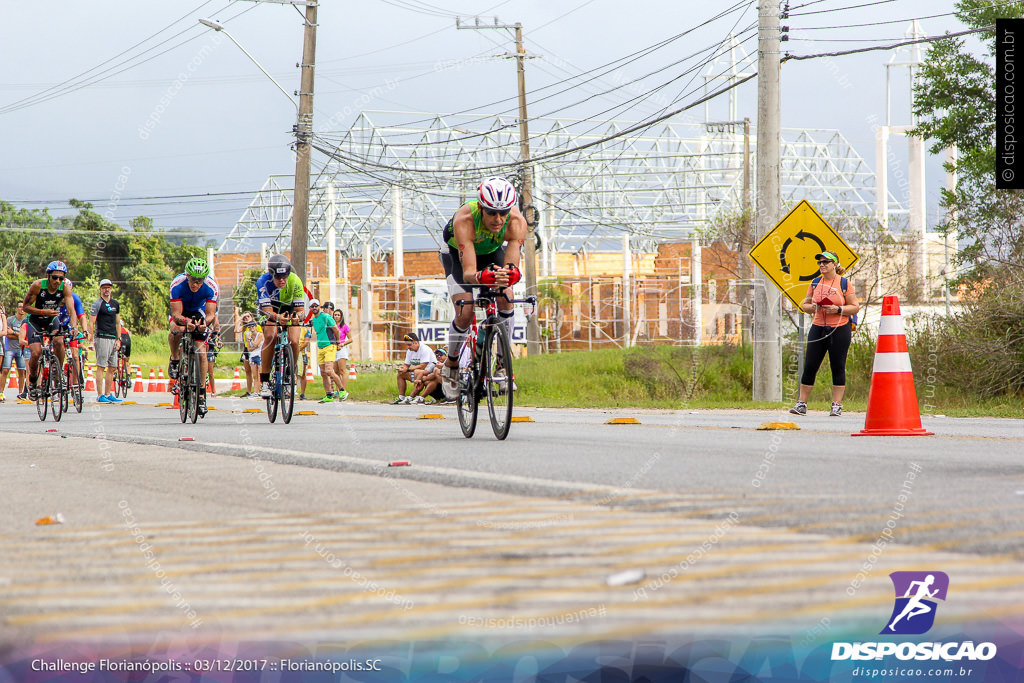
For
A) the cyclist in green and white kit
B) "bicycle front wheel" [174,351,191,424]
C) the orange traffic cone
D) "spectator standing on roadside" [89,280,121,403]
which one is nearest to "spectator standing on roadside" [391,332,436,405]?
"spectator standing on roadside" [89,280,121,403]

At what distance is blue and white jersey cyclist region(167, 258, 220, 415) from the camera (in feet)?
42.3

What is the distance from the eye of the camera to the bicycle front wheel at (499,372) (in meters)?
8.57

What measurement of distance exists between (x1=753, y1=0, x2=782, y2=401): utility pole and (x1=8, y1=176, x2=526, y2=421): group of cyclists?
9.20 metres

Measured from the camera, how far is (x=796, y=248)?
16.8 m

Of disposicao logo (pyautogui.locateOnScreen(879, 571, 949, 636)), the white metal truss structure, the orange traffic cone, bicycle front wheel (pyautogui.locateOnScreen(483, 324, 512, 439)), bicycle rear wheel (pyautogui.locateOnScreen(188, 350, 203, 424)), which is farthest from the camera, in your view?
the white metal truss structure

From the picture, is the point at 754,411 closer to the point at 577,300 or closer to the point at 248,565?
the point at 248,565

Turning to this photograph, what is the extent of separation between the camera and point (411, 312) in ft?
177

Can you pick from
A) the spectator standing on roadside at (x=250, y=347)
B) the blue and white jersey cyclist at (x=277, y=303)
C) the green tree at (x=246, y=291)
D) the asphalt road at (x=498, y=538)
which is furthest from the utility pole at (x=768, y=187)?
the green tree at (x=246, y=291)

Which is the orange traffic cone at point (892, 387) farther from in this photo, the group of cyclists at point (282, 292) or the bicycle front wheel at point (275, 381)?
the bicycle front wheel at point (275, 381)

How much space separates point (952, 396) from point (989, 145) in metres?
11.2

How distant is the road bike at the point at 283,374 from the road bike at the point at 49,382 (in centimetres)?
421

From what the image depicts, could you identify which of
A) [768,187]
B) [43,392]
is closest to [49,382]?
[43,392]

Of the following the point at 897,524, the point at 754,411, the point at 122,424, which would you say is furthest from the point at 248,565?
the point at 754,411

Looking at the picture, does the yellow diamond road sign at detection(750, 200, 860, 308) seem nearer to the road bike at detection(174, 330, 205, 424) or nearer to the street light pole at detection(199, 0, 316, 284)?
the road bike at detection(174, 330, 205, 424)
